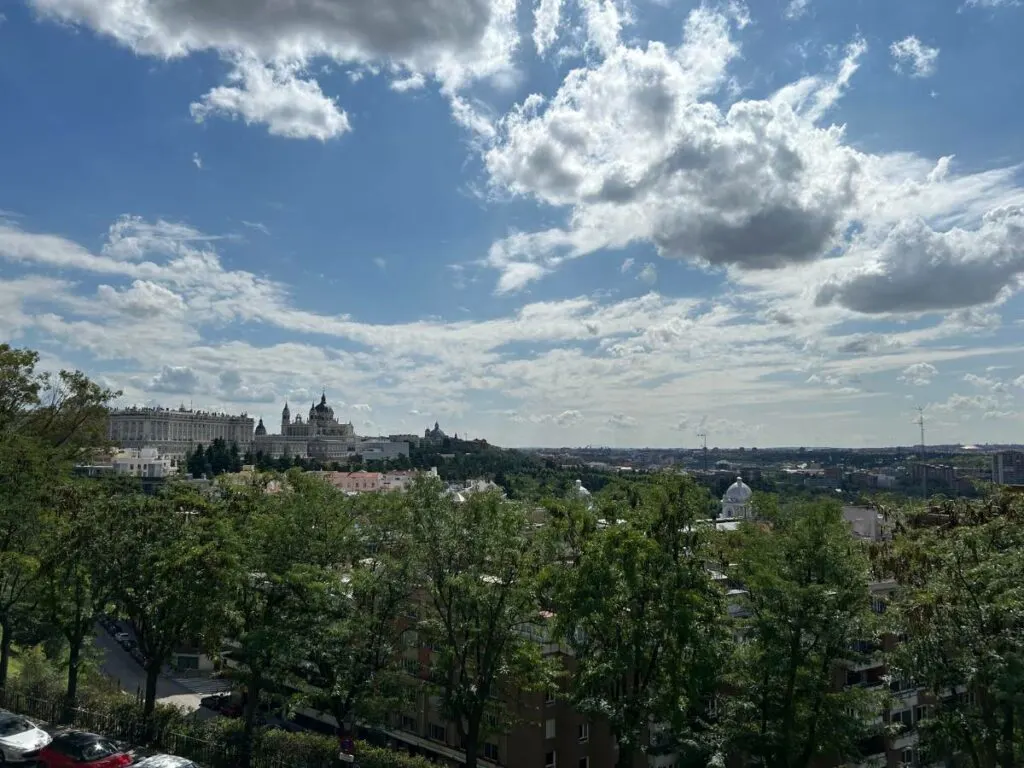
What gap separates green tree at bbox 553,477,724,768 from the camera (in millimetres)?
17625

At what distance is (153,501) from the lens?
24.9 metres

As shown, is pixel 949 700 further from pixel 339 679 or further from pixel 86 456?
pixel 86 456

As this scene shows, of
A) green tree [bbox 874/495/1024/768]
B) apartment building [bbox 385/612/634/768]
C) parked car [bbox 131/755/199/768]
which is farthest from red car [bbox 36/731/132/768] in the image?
green tree [bbox 874/495/1024/768]

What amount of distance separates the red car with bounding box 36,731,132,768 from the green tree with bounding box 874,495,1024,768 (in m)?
18.3

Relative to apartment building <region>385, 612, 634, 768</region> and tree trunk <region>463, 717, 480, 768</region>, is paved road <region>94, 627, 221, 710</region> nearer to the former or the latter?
apartment building <region>385, 612, 634, 768</region>

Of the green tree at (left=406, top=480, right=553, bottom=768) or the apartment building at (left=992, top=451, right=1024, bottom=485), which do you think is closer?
the green tree at (left=406, top=480, right=553, bottom=768)

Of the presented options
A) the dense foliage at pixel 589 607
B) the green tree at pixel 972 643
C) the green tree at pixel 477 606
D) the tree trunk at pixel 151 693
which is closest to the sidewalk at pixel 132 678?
the tree trunk at pixel 151 693

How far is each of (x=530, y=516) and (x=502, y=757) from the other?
368 inches

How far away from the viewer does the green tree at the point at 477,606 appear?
18.9 metres

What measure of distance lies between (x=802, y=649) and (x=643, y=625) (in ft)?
11.6

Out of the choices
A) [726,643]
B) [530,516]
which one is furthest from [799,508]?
[530,516]

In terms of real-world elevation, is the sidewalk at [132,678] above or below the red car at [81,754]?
below

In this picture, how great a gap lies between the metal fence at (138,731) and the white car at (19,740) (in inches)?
101

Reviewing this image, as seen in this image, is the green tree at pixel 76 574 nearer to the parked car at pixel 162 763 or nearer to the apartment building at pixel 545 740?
the parked car at pixel 162 763
